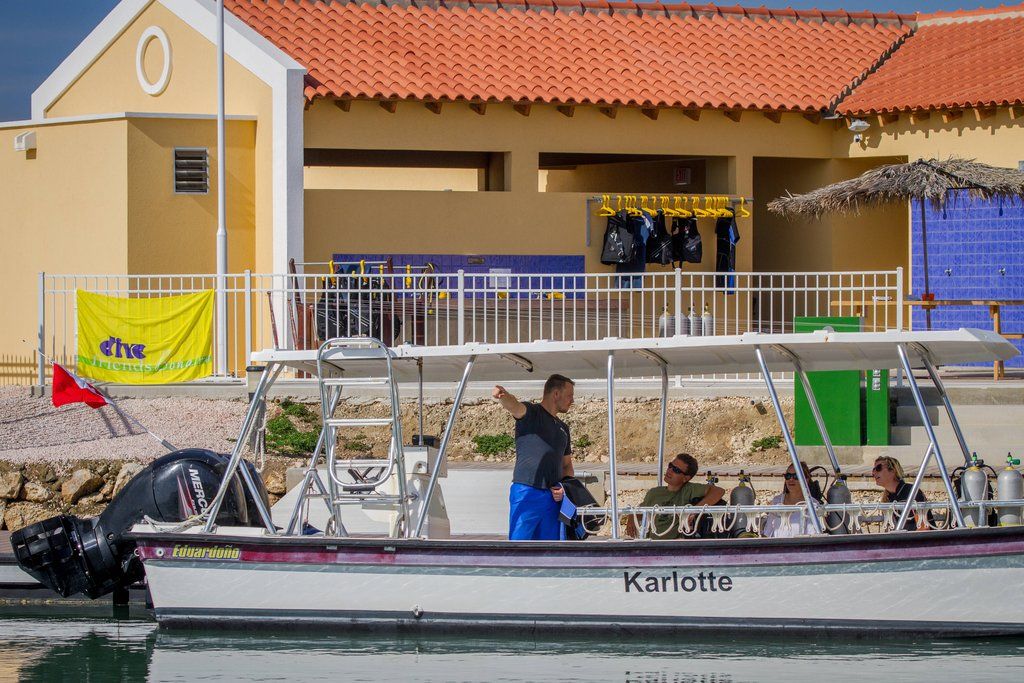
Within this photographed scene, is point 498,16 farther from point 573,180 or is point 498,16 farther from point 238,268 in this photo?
point 238,268

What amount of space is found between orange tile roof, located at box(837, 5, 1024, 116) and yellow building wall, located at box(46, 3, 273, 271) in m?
8.03

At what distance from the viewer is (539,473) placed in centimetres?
1030

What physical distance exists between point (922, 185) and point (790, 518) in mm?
7097

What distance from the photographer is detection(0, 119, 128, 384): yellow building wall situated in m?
19.6

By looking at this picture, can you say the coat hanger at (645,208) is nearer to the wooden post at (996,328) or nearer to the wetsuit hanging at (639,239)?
the wetsuit hanging at (639,239)

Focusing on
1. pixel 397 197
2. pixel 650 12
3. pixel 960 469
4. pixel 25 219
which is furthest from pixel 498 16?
pixel 960 469

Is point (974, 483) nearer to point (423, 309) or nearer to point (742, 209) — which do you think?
point (423, 309)

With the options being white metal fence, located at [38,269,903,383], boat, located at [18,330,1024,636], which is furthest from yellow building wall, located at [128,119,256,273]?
boat, located at [18,330,1024,636]

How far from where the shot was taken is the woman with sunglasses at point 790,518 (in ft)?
33.6

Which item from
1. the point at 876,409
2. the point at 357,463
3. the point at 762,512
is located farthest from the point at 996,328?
the point at 357,463

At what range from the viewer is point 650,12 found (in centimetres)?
2392

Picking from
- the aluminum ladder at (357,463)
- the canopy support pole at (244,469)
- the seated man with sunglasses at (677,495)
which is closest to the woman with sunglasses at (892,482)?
the seated man with sunglasses at (677,495)

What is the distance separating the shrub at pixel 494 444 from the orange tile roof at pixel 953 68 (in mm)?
8059

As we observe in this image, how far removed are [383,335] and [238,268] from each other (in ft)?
14.0
